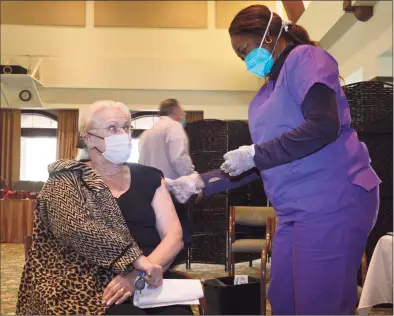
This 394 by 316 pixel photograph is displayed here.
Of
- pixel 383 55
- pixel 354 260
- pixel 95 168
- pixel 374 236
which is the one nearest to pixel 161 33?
pixel 383 55

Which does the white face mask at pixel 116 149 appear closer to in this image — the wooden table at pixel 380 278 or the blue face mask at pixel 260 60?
the blue face mask at pixel 260 60

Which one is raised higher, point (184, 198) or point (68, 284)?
point (184, 198)

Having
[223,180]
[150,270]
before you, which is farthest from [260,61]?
[150,270]

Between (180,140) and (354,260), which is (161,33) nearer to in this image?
(180,140)

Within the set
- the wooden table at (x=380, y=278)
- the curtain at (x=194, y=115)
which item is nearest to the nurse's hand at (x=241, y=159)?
the wooden table at (x=380, y=278)

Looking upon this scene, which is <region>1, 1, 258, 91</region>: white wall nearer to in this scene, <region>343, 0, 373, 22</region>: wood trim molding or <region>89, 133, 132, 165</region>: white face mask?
<region>343, 0, 373, 22</region>: wood trim molding

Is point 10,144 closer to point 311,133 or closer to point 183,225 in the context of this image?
point 183,225

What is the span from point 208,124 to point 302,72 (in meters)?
2.97

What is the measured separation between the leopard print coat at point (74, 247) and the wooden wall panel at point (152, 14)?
809 centimetres

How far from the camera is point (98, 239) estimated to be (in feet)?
4.59

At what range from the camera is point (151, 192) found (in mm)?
1640

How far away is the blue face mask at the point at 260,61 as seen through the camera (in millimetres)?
1399

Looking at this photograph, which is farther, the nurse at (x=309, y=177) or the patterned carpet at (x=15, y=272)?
the patterned carpet at (x=15, y=272)

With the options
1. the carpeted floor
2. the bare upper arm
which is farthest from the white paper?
the carpeted floor
